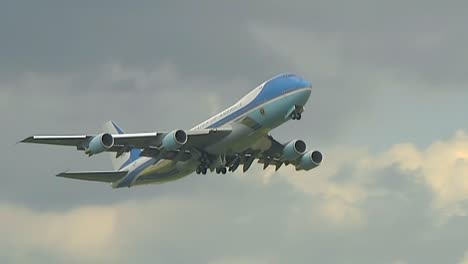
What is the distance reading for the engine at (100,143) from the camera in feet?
392

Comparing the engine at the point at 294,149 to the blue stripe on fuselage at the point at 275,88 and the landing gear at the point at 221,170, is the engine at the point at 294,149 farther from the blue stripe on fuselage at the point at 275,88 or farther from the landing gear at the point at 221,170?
the blue stripe on fuselage at the point at 275,88

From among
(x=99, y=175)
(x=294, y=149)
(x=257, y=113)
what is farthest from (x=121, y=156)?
(x=257, y=113)

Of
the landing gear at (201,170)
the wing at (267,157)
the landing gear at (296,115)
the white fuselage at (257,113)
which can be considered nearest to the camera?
the landing gear at (296,115)

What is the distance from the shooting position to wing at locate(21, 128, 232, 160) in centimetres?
12069

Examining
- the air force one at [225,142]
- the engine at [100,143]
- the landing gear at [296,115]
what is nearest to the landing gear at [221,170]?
the air force one at [225,142]

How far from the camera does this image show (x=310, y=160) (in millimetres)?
133000

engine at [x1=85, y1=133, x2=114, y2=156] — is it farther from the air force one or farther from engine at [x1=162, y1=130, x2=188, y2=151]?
engine at [x1=162, y1=130, x2=188, y2=151]

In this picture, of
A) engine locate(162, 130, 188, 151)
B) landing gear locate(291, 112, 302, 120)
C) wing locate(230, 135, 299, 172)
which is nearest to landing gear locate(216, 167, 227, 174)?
wing locate(230, 135, 299, 172)

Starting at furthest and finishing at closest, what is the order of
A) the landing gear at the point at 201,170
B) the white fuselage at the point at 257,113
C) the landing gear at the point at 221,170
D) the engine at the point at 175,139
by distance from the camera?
the landing gear at the point at 221,170 → the landing gear at the point at 201,170 → the engine at the point at 175,139 → the white fuselage at the point at 257,113

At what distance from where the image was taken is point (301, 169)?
133625mm

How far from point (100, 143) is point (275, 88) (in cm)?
1429

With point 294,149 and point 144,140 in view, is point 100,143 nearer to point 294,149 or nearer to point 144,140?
point 144,140

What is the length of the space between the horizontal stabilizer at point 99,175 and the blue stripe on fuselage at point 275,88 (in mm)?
17125

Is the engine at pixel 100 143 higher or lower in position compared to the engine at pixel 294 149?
lower
